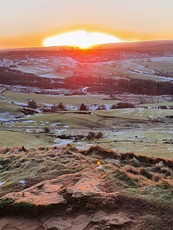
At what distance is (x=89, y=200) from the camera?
1238cm

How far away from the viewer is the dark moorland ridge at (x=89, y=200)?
36.6ft

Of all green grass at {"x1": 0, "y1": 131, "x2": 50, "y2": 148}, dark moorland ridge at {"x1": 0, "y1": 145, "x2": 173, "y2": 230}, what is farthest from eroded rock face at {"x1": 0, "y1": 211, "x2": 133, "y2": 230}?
green grass at {"x1": 0, "y1": 131, "x2": 50, "y2": 148}

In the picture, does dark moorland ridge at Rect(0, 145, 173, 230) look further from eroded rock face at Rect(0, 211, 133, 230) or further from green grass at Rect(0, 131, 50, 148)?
green grass at Rect(0, 131, 50, 148)

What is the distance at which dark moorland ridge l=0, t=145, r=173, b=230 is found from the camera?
11148 mm

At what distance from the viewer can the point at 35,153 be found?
69.2ft

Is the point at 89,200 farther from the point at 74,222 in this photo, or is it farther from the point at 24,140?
the point at 24,140

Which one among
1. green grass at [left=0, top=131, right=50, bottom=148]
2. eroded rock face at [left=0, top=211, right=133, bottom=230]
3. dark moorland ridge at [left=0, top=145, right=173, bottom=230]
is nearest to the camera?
eroded rock face at [left=0, top=211, right=133, bottom=230]

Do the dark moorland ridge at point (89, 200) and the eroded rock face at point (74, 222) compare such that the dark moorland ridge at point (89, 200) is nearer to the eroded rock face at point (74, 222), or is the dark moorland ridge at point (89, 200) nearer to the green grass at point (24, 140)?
the eroded rock face at point (74, 222)

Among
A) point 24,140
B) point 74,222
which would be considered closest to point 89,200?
point 74,222

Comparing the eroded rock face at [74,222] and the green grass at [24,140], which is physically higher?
the eroded rock face at [74,222]


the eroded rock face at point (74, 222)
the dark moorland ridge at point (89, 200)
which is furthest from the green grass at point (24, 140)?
the eroded rock face at point (74, 222)

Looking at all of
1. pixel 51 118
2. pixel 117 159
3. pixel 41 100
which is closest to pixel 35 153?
pixel 117 159

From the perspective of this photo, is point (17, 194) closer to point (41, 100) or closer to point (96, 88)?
point (41, 100)

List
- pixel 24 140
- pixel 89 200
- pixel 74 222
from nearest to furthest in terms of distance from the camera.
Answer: pixel 74 222 < pixel 89 200 < pixel 24 140
